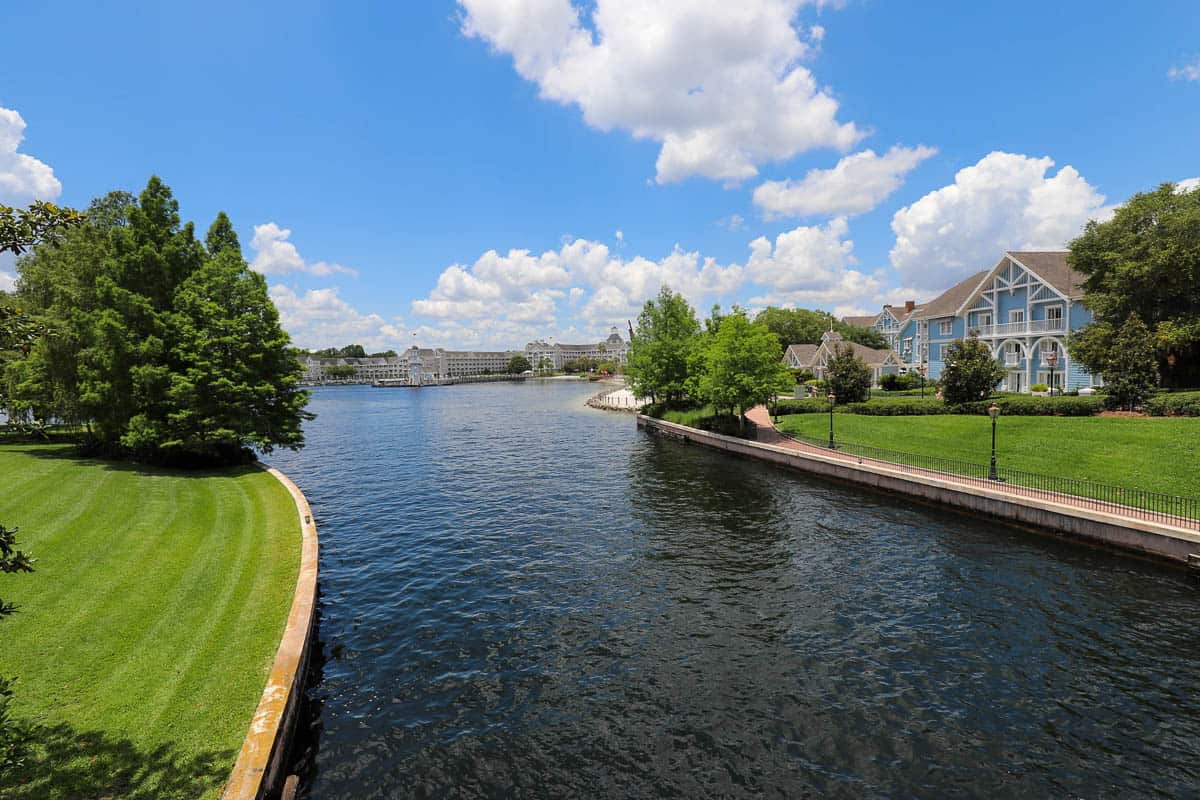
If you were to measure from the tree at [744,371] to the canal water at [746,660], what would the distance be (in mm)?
16947

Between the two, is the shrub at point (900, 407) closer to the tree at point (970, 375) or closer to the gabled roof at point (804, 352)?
the tree at point (970, 375)

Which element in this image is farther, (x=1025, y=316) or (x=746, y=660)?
(x=1025, y=316)

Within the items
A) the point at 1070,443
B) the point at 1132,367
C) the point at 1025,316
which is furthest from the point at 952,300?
the point at 1070,443

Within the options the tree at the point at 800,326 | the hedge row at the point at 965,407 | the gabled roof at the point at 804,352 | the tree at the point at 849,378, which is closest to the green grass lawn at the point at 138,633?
the hedge row at the point at 965,407

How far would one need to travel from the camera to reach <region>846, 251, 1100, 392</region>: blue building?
45219 mm

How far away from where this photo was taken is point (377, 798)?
8.34m

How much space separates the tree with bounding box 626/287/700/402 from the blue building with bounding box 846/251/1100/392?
27638mm

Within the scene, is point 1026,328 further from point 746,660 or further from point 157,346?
point 157,346

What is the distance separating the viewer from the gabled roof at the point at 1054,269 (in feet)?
149

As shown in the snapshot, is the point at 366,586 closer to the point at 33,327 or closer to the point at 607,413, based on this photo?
the point at 33,327

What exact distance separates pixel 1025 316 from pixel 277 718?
6190cm

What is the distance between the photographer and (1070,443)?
27.5 metres

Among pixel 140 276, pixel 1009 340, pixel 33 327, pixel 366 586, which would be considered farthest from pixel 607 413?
pixel 33 327

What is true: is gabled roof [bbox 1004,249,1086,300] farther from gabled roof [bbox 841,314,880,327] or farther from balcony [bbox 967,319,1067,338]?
gabled roof [bbox 841,314,880,327]
